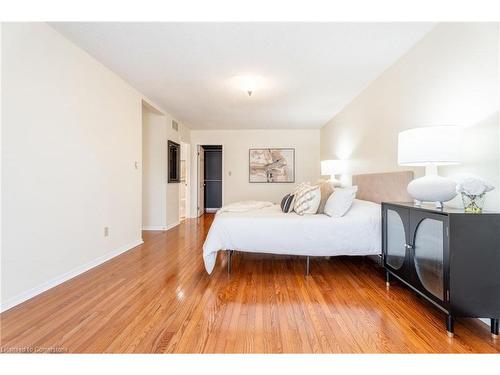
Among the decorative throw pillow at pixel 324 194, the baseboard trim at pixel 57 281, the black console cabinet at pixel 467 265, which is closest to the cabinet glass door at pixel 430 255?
the black console cabinet at pixel 467 265

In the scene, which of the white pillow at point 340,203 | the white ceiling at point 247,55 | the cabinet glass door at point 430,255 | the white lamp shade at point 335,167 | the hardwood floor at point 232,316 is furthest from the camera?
the white lamp shade at point 335,167

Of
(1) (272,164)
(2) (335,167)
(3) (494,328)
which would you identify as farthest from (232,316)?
(1) (272,164)

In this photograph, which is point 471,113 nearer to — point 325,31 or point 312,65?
point 325,31

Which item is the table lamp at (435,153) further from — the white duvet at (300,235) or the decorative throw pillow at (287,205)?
the decorative throw pillow at (287,205)

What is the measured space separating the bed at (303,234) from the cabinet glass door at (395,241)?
178mm

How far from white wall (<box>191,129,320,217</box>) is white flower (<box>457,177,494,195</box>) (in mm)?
4890

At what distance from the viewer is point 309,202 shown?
281 centimetres

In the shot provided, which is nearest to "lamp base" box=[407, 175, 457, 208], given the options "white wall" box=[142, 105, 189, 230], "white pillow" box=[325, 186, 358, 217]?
"white pillow" box=[325, 186, 358, 217]

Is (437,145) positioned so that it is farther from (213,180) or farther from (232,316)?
(213,180)

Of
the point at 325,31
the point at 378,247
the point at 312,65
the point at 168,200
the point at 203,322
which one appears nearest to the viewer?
the point at 203,322

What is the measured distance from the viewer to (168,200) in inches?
194

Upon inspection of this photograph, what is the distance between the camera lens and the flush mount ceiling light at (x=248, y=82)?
3.12 m
